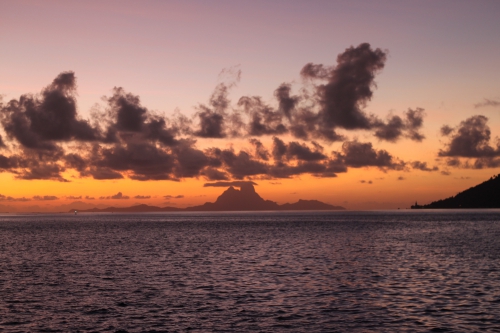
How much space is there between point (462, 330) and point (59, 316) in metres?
30.0

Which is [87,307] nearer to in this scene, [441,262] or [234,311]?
[234,311]

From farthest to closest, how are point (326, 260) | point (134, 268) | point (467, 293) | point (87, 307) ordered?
point (326, 260) → point (134, 268) → point (467, 293) → point (87, 307)

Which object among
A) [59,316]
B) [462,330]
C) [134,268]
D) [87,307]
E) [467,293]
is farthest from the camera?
[134,268]

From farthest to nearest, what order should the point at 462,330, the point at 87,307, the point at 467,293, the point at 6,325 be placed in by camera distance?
the point at 467,293, the point at 87,307, the point at 6,325, the point at 462,330

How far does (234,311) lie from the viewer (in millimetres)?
39219

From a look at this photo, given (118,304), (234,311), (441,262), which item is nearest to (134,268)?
(118,304)

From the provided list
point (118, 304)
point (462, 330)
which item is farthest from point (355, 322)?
point (118, 304)

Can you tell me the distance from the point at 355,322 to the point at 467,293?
15660mm

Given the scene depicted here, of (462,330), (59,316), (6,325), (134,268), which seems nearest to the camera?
(462,330)

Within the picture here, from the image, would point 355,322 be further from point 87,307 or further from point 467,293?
point 87,307

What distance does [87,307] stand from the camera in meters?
41.2

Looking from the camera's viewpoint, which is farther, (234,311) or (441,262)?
(441,262)

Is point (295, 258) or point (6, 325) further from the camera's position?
point (295, 258)

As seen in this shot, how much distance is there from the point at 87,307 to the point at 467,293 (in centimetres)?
3442
